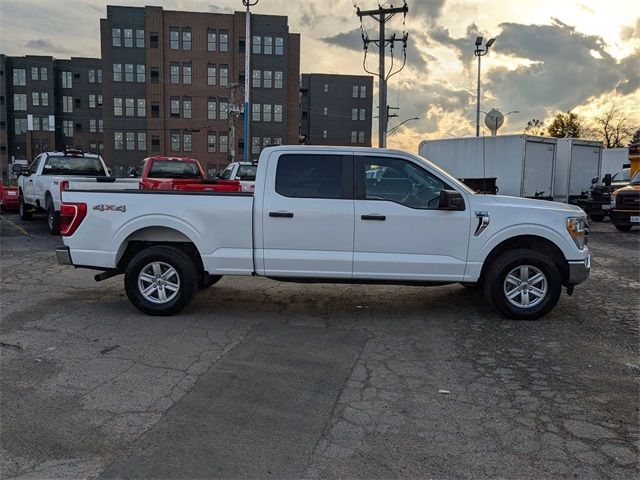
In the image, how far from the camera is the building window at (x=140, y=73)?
63.0 m

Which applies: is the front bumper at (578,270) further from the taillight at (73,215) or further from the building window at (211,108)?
the building window at (211,108)

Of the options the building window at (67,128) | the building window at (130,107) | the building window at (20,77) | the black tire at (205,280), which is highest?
the building window at (20,77)

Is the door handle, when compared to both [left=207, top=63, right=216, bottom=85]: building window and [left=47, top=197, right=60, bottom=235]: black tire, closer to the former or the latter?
[left=47, top=197, right=60, bottom=235]: black tire

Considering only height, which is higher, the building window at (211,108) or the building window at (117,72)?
the building window at (117,72)

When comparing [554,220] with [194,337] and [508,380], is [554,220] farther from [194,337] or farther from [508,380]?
[194,337]

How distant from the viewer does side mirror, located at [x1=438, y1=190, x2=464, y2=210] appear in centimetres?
589

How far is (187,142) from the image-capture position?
6431 cm

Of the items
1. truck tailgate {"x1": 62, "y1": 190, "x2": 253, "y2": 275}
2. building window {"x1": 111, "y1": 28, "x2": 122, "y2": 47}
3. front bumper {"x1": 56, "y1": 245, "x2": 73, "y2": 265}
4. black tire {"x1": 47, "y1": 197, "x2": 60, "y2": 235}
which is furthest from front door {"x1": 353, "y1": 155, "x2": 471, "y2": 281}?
building window {"x1": 111, "y1": 28, "x2": 122, "y2": 47}

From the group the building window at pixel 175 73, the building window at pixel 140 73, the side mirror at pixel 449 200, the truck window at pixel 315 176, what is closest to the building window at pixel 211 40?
the building window at pixel 175 73

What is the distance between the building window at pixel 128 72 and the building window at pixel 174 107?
5.53 meters

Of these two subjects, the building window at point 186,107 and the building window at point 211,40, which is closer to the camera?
the building window at point 211,40

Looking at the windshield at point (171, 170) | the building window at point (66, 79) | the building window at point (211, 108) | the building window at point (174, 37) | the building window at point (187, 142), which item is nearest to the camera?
the windshield at point (171, 170)

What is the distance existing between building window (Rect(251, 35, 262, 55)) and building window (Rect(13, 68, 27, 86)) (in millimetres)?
37646

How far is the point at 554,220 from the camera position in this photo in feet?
20.2
